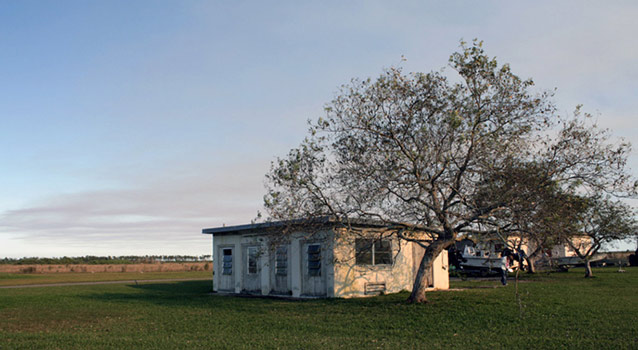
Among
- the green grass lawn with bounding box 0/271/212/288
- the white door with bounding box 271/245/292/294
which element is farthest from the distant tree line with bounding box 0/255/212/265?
the white door with bounding box 271/245/292/294

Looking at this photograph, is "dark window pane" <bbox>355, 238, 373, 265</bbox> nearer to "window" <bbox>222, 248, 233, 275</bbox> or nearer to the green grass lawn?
"window" <bbox>222, 248, 233, 275</bbox>

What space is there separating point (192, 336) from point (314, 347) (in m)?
3.56

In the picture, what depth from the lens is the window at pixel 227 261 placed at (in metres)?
26.3

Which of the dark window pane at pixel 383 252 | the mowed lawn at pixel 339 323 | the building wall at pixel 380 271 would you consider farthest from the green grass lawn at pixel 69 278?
the dark window pane at pixel 383 252

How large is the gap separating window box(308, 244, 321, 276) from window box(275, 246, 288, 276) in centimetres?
148

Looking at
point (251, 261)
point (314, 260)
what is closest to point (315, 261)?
point (314, 260)

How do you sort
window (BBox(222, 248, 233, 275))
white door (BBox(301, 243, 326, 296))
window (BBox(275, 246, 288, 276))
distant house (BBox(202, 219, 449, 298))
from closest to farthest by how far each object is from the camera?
distant house (BBox(202, 219, 449, 298))
white door (BBox(301, 243, 326, 296))
window (BBox(275, 246, 288, 276))
window (BBox(222, 248, 233, 275))

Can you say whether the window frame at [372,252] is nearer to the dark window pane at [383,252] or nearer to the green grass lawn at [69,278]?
the dark window pane at [383,252]

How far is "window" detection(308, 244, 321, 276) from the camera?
2164 centimetres

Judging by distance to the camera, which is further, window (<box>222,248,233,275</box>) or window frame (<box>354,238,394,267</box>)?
window (<box>222,248,233,275</box>)

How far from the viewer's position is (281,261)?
23359 mm

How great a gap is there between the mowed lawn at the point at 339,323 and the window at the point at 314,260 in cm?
191

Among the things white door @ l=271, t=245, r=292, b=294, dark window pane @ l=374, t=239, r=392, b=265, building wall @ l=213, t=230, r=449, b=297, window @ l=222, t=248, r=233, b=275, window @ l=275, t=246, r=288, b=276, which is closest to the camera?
building wall @ l=213, t=230, r=449, b=297

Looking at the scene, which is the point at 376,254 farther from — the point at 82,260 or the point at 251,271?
the point at 82,260
